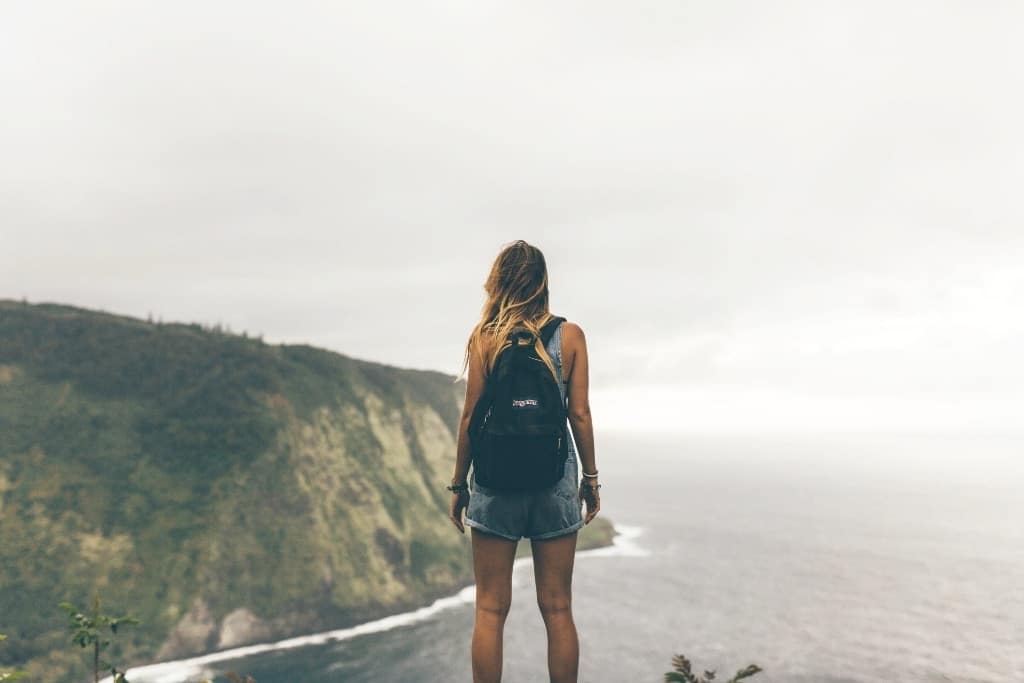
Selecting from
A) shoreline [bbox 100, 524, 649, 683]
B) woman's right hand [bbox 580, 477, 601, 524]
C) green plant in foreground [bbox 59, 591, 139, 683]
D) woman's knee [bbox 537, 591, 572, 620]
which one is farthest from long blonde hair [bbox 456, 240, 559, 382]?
shoreline [bbox 100, 524, 649, 683]

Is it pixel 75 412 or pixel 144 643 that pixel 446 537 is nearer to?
pixel 144 643

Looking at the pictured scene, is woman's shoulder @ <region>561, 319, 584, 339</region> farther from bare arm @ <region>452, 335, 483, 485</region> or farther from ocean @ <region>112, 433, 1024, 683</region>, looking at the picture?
ocean @ <region>112, 433, 1024, 683</region>

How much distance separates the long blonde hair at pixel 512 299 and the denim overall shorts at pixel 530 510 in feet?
1.10

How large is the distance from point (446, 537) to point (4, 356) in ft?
251

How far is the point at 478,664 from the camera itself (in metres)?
5.57

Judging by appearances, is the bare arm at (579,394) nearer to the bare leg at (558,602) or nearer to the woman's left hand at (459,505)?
the bare leg at (558,602)

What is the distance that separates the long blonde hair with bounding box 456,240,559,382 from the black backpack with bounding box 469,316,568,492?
0.17m

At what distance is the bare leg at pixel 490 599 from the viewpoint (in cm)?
556

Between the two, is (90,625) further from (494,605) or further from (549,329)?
(549,329)

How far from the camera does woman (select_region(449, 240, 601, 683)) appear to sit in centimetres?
564

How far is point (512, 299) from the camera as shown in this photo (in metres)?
5.98

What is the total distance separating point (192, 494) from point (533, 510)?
10864 cm

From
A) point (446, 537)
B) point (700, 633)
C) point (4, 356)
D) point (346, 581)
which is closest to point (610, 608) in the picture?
point (700, 633)

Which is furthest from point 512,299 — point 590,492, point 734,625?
point 734,625
